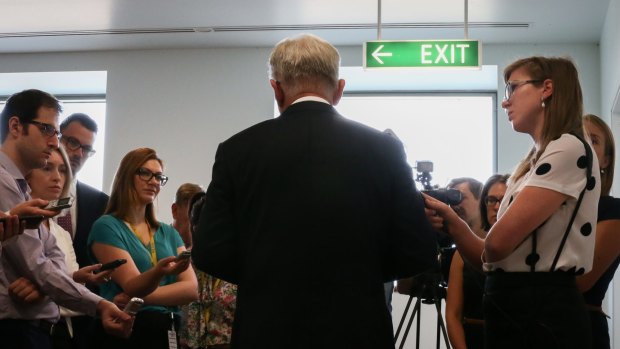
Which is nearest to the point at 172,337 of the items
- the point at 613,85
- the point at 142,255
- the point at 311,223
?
the point at 142,255

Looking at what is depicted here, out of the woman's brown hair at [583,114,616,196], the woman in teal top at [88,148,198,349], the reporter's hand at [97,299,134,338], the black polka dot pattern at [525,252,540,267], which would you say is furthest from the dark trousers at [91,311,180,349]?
the woman's brown hair at [583,114,616,196]

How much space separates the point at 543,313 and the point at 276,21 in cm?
518

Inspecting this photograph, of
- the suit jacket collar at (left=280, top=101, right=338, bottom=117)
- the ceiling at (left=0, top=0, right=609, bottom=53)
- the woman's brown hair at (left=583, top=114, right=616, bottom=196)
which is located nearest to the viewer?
the suit jacket collar at (left=280, top=101, right=338, bottom=117)

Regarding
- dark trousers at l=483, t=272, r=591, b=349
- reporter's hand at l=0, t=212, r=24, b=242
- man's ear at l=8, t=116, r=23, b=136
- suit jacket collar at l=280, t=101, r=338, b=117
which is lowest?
dark trousers at l=483, t=272, r=591, b=349

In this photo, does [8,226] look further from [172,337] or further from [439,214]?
[439,214]

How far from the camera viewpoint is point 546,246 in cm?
208

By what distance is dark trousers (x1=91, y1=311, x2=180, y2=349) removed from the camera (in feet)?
10.1

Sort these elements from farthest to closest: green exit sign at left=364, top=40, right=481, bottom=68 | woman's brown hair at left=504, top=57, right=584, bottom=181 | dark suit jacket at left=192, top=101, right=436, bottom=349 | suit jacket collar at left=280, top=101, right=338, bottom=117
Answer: green exit sign at left=364, top=40, right=481, bottom=68 → woman's brown hair at left=504, top=57, right=584, bottom=181 → suit jacket collar at left=280, top=101, right=338, bottom=117 → dark suit jacket at left=192, top=101, right=436, bottom=349

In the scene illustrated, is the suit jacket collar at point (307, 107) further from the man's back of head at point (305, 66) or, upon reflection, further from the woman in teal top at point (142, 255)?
the woman in teal top at point (142, 255)

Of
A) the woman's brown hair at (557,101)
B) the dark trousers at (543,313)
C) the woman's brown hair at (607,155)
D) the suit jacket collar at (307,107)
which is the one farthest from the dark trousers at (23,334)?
the woman's brown hair at (607,155)

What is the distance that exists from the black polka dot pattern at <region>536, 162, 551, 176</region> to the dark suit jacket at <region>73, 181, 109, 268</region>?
2.24 meters

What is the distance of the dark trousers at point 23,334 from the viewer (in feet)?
8.16

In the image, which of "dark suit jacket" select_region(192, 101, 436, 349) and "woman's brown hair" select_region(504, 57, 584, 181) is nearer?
"dark suit jacket" select_region(192, 101, 436, 349)

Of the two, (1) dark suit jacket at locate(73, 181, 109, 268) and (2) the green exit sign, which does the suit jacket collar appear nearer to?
(1) dark suit jacket at locate(73, 181, 109, 268)
